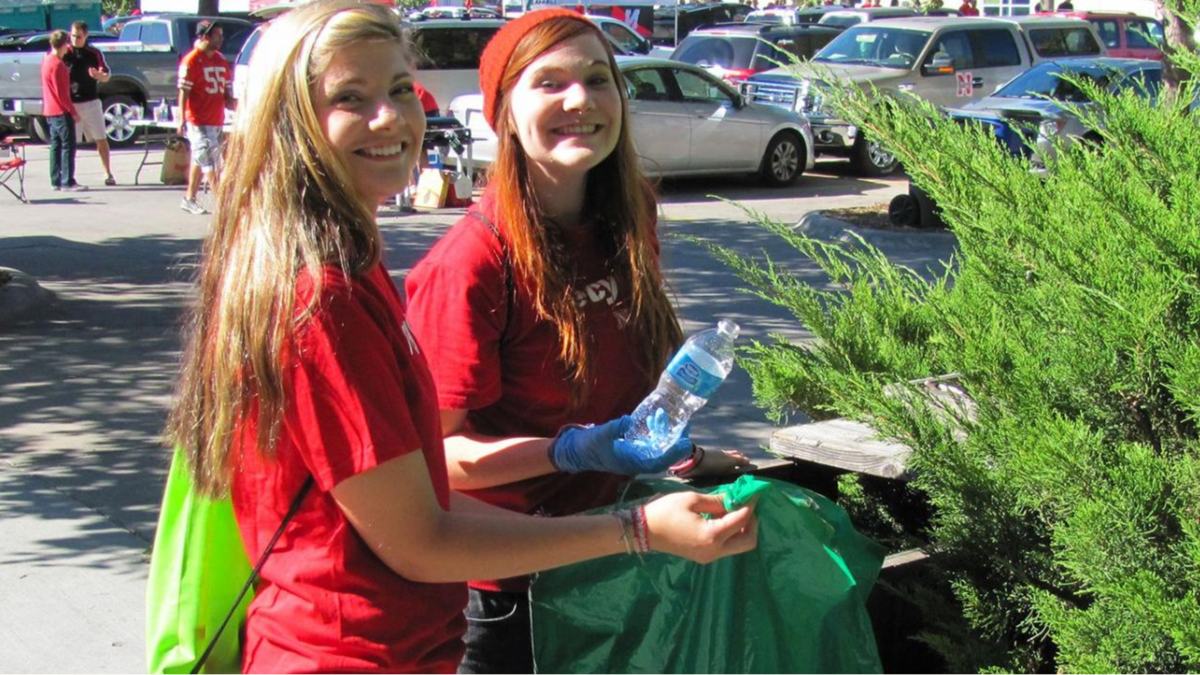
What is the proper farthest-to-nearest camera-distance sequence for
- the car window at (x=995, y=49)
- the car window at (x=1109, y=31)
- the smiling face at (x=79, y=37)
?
the car window at (x=1109, y=31) → the car window at (x=995, y=49) → the smiling face at (x=79, y=37)

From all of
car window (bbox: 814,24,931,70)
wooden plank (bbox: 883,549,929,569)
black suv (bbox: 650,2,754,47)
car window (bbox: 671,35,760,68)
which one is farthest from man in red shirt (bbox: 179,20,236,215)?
black suv (bbox: 650,2,754,47)

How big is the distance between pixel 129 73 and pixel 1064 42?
598 inches

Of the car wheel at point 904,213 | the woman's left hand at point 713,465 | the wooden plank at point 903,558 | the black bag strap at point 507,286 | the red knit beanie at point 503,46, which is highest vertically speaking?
the red knit beanie at point 503,46

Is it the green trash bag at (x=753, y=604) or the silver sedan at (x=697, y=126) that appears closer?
the green trash bag at (x=753, y=604)

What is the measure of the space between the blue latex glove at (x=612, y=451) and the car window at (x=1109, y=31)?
2537 centimetres

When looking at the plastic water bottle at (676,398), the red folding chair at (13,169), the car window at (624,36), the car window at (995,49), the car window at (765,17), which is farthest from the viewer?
the car window at (765,17)

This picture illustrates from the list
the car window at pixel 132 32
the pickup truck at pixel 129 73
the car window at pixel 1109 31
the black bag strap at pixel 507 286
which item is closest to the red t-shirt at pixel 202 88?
the pickup truck at pixel 129 73

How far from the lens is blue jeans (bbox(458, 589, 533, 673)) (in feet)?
7.64

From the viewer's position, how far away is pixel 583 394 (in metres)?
2.36

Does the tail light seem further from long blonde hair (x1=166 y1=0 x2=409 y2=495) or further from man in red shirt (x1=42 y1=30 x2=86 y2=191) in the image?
long blonde hair (x1=166 y1=0 x2=409 y2=495)

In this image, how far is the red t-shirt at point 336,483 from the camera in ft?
5.44

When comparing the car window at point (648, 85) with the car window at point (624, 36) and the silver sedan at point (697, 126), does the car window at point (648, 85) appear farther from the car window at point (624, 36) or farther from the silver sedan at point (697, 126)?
the car window at point (624, 36)

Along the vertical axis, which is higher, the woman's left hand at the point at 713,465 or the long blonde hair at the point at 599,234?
the long blonde hair at the point at 599,234

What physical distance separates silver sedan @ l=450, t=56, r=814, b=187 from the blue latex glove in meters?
13.7
